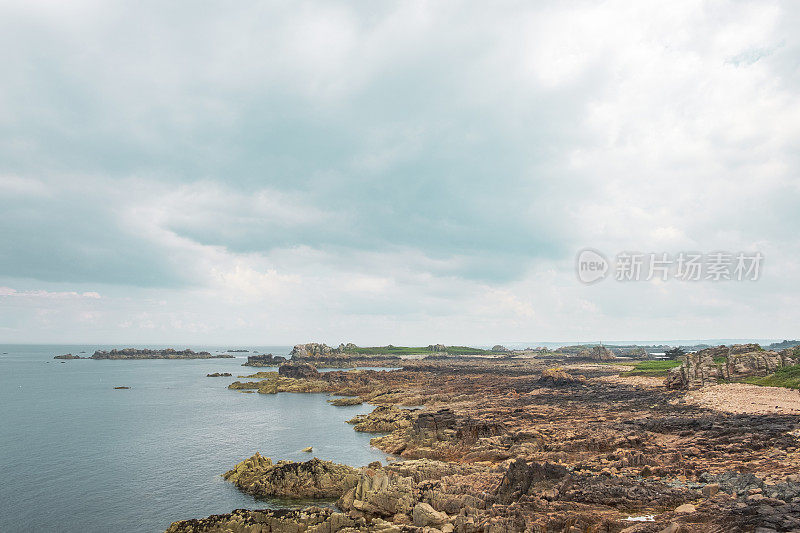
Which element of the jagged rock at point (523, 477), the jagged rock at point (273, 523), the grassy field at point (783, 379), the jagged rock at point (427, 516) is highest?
the grassy field at point (783, 379)

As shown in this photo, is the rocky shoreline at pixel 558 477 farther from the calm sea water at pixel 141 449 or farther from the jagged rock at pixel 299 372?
the jagged rock at pixel 299 372

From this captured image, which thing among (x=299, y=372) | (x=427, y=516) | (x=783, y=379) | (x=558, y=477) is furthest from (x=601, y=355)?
(x=427, y=516)

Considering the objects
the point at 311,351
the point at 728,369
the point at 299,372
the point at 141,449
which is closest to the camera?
the point at 141,449

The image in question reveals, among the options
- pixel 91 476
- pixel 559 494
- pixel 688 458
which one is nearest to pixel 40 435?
pixel 91 476

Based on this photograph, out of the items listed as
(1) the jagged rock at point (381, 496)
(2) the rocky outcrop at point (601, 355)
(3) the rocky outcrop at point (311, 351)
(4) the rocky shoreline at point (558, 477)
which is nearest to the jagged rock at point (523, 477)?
(4) the rocky shoreline at point (558, 477)

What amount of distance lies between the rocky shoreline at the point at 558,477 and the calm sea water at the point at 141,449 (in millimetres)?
3627

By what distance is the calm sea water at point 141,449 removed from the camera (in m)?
25.9

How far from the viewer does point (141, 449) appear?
40594mm

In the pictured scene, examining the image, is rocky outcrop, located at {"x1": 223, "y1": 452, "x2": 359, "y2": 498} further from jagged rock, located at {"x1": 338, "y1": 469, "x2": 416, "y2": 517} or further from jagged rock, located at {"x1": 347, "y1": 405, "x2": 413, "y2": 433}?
jagged rock, located at {"x1": 347, "y1": 405, "x2": 413, "y2": 433}

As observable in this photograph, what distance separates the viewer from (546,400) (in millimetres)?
57438

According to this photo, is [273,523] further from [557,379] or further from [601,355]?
[601,355]

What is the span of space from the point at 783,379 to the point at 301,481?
55502 mm

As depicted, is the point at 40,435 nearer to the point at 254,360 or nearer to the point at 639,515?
the point at 639,515

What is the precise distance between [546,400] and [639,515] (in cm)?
4208
